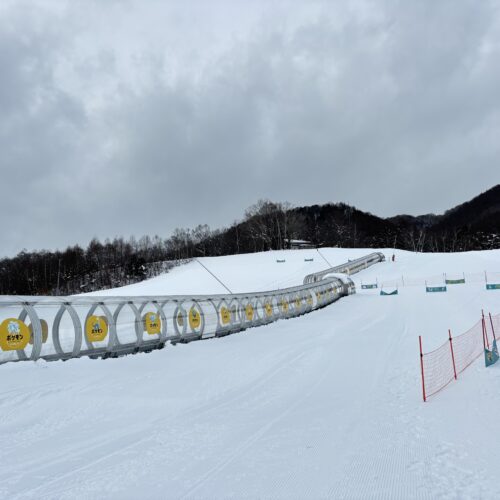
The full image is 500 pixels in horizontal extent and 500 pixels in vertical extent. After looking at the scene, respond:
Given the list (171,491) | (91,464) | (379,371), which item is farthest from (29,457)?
(379,371)

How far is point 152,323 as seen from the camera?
1325 cm

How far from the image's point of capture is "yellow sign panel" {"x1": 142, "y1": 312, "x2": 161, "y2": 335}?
1301 centimetres

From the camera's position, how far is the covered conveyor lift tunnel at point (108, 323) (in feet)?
30.8

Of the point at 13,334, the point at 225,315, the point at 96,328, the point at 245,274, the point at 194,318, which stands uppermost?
the point at 245,274

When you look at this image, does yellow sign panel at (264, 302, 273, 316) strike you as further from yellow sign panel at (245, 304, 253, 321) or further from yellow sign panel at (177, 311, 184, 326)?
yellow sign panel at (177, 311, 184, 326)

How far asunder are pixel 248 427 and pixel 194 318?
9569 millimetres

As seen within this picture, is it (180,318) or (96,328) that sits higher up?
(96,328)

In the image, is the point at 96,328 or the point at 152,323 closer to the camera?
the point at 96,328

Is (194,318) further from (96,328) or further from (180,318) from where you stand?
(96,328)

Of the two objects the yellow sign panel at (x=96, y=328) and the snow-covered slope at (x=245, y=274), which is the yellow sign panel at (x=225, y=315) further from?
the snow-covered slope at (x=245, y=274)

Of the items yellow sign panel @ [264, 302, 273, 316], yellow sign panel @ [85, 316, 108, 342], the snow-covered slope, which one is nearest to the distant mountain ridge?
the snow-covered slope

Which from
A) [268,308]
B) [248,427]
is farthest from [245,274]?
[248,427]

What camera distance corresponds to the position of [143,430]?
619cm

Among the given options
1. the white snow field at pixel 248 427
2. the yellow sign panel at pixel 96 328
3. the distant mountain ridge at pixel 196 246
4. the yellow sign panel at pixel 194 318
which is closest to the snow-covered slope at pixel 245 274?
the distant mountain ridge at pixel 196 246
